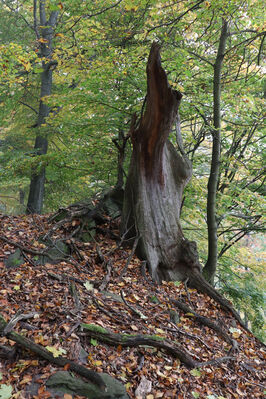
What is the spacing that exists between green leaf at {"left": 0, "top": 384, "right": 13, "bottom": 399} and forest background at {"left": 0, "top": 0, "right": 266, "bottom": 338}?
4920mm

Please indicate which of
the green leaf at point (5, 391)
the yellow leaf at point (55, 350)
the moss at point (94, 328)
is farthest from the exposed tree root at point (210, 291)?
the green leaf at point (5, 391)

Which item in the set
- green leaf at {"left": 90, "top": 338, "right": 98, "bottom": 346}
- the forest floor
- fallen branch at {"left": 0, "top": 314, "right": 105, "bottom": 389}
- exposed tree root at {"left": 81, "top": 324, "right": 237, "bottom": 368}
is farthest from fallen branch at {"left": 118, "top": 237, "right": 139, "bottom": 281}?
fallen branch at {"left": 0, "top": 314, "right": 105, "bottom": 389}

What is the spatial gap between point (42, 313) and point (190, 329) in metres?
2.26

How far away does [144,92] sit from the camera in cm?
712

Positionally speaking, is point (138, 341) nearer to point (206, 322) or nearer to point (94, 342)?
point (94, 342)

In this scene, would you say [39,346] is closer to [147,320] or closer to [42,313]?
[42,313]

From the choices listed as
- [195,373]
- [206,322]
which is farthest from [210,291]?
[195,373]

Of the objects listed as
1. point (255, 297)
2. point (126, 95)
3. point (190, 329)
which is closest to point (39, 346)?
point (190, 329)

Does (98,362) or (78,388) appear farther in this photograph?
(98,362)

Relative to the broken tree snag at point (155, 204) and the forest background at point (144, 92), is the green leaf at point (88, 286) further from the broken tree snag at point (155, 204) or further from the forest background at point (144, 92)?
the forest background at point (144, 92)

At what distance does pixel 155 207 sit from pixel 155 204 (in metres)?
0.06

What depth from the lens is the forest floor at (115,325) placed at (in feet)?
8.51

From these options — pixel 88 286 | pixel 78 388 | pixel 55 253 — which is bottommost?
pixel 78 388

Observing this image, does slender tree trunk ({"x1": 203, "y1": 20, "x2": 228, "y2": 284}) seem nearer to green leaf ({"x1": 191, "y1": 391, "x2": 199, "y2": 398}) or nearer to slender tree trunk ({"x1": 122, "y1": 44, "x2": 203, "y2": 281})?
slender tree trunk ({"x1": 122, "y1": 44, "x2": 203, "y2": 281})
